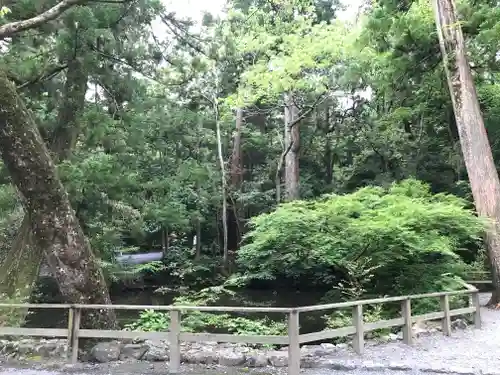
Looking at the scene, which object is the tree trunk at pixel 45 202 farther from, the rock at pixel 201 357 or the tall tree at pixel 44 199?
the rock at pixel 201 357

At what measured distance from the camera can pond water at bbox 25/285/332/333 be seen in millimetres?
11469

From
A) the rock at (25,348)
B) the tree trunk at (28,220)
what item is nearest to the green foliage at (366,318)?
the rock at (25,348)

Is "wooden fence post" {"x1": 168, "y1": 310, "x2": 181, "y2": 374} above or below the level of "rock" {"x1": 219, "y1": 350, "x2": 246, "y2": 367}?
above

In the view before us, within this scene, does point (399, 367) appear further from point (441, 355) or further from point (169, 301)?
point (169, 301)

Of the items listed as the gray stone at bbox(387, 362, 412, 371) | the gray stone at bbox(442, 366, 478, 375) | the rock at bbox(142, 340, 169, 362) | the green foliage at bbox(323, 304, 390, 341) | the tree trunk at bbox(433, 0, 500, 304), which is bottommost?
the gray stone at bbox(442, 366, 478, 375)

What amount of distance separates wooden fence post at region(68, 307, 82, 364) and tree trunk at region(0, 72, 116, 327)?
50 cm

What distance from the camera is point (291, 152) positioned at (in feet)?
→ 66.4

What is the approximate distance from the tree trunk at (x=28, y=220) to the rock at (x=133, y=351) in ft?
8.49

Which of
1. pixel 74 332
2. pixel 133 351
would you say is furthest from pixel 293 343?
pixel 74 332

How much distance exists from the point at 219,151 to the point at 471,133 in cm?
1151

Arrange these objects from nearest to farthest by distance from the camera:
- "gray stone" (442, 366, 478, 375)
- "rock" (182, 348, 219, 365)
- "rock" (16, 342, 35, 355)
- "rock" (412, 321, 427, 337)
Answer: "gray stone" (442, 366, 478, 375) < "rock" (182, 348, 219, 365) < "rock" (16, 342, 35, 355) < "rock" (412, 321, 427, 337)

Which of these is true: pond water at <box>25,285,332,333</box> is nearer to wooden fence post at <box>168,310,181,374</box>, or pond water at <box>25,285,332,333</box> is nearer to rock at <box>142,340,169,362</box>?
rock at <box>142,340,169,362</box>

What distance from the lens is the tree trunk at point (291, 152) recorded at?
19.5 m

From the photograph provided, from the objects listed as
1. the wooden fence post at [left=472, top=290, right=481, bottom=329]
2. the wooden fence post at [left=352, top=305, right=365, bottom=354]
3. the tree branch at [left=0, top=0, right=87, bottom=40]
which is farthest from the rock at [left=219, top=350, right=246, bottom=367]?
the tree branch at [left=0, top=0, right=87, bottom=40]
